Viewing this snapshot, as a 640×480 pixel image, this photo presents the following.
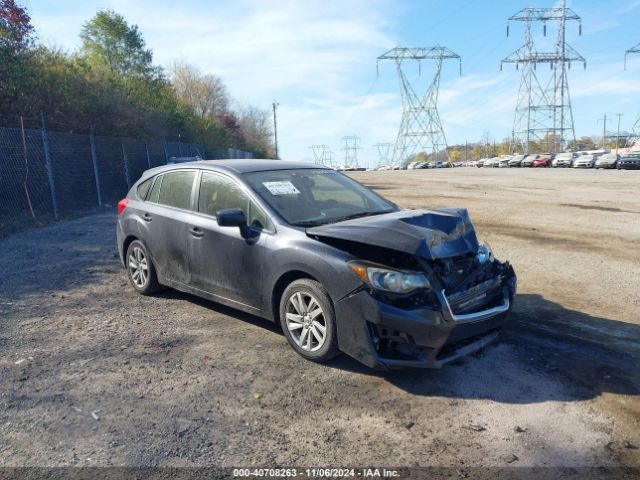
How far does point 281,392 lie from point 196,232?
2.06 meters

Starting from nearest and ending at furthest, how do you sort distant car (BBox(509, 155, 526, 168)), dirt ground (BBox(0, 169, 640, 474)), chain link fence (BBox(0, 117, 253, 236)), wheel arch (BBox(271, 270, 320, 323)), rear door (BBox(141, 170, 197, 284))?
dirt ground (BBox(0, 169, 640, 474)), wheel arch (BBox(271, 270, 320, 323)), rear door (BBox(141, 170, 197, 284)), chain link fence (BBox(0, 117, 253, 236)), distant car (BBox(509, 155, 526, 168))

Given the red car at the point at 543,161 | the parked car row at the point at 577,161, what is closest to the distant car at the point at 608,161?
the parked car row at the point at 577,161

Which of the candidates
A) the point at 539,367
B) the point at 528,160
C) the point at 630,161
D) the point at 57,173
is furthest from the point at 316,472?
the point at 528,160

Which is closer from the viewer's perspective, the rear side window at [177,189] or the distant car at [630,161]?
the rear side window at [177,189]

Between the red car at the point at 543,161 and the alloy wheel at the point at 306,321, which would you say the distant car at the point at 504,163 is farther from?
the alloy wheel at the point at 306,321

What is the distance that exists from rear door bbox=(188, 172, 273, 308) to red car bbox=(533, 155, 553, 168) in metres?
61.8

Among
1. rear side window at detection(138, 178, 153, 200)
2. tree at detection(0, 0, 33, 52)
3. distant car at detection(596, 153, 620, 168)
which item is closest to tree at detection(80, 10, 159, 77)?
tree at detection(0, 0, 33, 52)

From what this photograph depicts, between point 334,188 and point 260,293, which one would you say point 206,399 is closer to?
point 260,293

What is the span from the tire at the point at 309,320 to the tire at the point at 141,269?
2.24m

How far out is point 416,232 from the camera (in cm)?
381

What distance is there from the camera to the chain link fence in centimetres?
1216

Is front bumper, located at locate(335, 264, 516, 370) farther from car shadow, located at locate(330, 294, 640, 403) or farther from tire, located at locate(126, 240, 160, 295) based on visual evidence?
tire, located at locate(126, 240, 160, 295)

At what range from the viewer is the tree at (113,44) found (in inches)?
1394

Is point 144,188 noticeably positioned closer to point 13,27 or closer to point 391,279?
point 391,279
